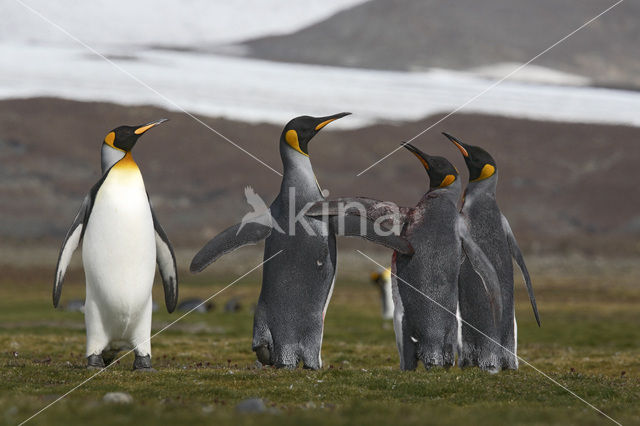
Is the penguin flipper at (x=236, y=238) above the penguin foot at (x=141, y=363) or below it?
above

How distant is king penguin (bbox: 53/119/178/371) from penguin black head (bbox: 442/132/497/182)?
3.81m

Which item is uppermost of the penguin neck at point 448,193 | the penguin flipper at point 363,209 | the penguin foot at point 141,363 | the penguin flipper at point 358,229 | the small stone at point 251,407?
the penguin neck at point 448,193

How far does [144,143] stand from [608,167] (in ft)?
244

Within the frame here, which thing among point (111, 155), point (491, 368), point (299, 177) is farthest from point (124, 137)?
point (491, 368)

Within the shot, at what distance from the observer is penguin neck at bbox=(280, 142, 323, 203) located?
9906mm

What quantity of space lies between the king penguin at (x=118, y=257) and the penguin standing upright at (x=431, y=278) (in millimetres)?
2020

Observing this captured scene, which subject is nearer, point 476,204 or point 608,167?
point 476,204

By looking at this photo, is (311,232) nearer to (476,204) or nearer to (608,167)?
(476,204)

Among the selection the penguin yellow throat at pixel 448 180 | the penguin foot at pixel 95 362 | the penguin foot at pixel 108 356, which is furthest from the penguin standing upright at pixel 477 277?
the penguin foot at pixel 95 362

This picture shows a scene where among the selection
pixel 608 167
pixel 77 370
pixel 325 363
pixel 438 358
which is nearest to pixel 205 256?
pixel 77 370

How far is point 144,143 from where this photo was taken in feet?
433

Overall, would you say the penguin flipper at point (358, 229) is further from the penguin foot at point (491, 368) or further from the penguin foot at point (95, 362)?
the penguin foot at point (95, 362)

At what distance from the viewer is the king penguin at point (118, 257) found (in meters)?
9.61

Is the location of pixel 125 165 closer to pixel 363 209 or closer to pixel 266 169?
pixel 363 209
